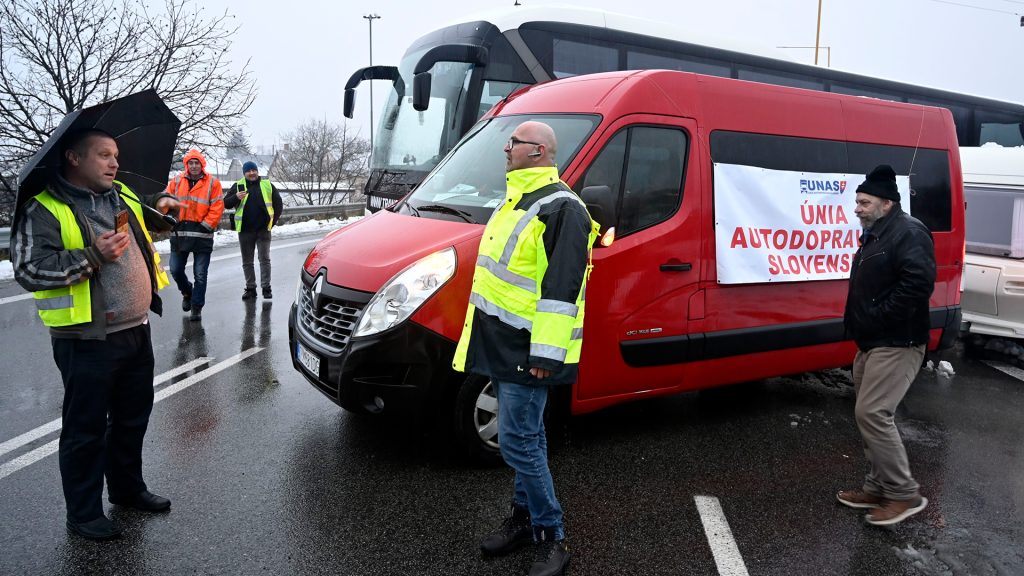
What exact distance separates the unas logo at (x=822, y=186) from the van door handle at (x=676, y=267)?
1.28m

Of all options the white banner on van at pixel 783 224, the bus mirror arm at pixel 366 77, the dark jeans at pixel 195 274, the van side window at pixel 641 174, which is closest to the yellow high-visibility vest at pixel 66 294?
the van side window at pixel 641 174

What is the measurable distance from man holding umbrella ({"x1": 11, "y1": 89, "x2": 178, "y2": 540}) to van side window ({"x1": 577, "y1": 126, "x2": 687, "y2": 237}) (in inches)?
93.8

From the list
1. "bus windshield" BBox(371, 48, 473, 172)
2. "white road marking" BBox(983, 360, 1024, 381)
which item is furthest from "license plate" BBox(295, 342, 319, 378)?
"white road marking" BBox(983, 360, 1024, 381)

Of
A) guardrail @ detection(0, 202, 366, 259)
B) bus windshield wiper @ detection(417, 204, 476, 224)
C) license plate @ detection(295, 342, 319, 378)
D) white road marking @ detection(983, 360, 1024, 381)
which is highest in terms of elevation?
bus windshield wiper @ detection(417, 204, 476, 224)

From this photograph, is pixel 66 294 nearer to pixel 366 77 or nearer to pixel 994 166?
pixel 366 77

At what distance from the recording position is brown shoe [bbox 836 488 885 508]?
12.7 ft

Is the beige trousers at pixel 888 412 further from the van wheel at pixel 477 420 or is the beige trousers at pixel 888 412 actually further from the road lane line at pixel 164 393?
the road lane line at pixel 164 393

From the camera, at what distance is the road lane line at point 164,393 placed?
3896mm

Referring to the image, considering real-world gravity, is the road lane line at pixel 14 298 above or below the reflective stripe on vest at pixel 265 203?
below

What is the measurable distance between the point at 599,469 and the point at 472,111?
665 centimetres

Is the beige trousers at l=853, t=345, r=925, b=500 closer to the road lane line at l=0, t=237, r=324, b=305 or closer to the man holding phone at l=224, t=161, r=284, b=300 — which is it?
the road lane line at l=0, t=237, r=324, b=305

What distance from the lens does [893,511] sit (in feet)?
12.2

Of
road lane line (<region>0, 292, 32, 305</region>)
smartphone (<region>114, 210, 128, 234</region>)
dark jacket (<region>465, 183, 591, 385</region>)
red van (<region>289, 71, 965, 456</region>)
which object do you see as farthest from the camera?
road lane line (<region>0, 292, 32, 305</region>)

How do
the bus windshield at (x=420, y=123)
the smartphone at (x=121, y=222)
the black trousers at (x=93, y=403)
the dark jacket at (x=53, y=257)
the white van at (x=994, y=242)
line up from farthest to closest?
the bus windshield at (x=420, y=123)
the white van at (x=994, y=242)
the smartphone at (x=121, y=222)
the black trousers at (x=93, y=403)
the dark jacket at (x=53, y=257)
